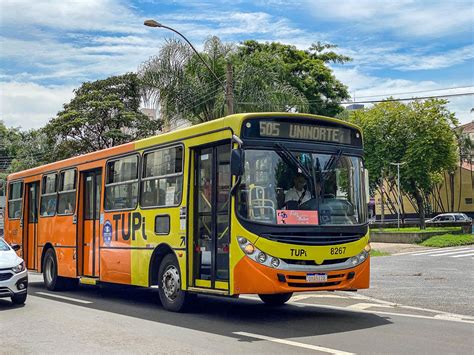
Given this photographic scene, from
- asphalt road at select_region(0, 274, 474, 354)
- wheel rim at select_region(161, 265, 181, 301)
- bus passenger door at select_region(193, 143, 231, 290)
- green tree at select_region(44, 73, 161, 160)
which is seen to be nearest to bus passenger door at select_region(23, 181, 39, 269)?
asphalt road at select_region(0, 274, 474, 354)

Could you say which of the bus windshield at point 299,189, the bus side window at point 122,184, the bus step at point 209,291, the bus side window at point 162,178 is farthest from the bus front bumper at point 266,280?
the bus side window at point 122,184

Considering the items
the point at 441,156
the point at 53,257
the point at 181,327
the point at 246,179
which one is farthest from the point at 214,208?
the point at 441,156

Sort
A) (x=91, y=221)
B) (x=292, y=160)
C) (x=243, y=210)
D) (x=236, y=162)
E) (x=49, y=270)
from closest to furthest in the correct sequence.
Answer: (x=236, y=162)
(x=243, y=210)
(x=292, y=160)
(x=91, y=221)
(x=49, y=270)

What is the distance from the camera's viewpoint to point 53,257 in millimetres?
17250

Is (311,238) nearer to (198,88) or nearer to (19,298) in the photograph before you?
(19,298)

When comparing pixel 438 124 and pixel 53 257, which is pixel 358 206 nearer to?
pixel 53 257

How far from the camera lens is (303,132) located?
10.9 meters

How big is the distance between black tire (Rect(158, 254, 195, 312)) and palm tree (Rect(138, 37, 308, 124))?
18194mm

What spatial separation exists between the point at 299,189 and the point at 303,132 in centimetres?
101

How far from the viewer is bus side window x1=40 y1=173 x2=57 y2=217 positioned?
1752 cm

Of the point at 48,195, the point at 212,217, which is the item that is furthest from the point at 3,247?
the point at 212,217

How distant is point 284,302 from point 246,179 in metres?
3.79

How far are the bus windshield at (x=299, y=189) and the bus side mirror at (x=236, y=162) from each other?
323 mm

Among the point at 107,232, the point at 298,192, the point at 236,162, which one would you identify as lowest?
the point at 107,232
